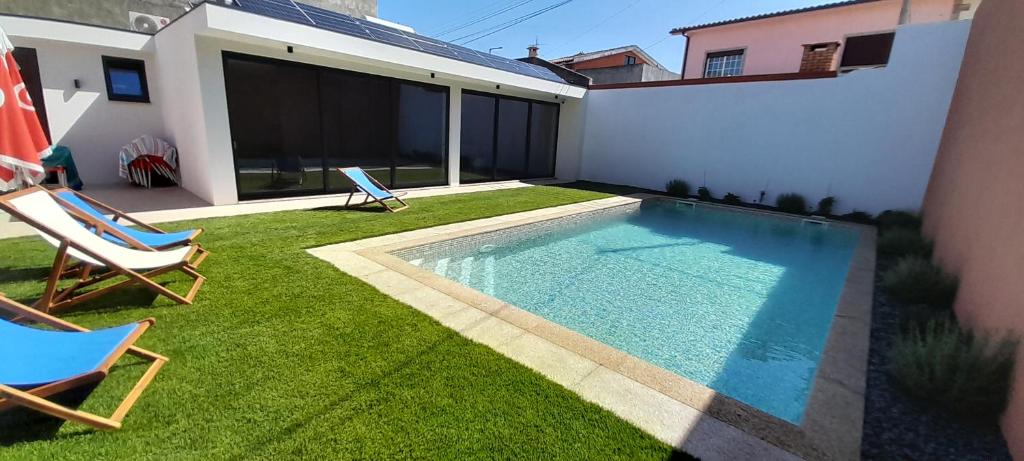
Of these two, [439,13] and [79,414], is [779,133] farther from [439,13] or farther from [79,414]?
[439,13]

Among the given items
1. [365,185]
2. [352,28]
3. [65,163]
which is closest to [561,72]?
[352,28]

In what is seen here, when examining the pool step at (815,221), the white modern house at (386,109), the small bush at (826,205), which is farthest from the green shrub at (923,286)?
the white modern house at (386,109)

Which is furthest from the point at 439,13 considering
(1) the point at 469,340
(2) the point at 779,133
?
(1) the point at 469,340

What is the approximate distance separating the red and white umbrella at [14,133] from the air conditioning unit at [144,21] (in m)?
10.8

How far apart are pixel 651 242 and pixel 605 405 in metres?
6.13

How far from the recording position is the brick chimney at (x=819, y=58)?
1205 centimetres

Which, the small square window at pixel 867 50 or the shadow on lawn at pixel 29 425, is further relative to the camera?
the small square window at pixel 867 50

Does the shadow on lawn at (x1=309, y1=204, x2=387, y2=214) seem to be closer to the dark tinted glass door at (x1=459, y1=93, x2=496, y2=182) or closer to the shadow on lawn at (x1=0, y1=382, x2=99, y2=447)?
the dark tinted glass door at (x1=459, y1=93, x2=496, y2=182)

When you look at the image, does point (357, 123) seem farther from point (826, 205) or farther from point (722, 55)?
point (722, 55)

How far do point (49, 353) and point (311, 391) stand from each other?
53.7 inches

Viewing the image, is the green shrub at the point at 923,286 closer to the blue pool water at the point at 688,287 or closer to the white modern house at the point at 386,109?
the blue pool water at the point at 688,287

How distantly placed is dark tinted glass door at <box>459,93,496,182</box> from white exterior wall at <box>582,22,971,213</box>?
4.56 metres

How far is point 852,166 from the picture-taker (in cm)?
1043

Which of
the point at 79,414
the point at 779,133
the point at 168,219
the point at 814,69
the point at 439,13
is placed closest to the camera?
the point at 79,414
